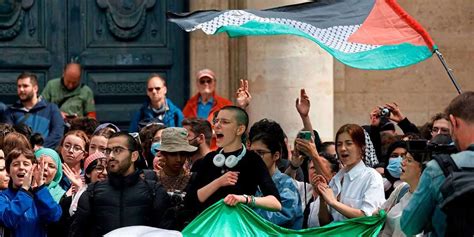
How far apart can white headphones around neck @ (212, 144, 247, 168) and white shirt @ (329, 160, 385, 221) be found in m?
0.89

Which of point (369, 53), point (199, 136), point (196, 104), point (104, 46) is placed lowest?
point (199, 136)

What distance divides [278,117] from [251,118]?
373 millimetres

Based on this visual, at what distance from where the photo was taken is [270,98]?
19.6m

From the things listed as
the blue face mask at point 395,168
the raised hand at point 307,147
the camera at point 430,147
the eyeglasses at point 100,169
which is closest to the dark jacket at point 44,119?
the eyeglasses at point 100,169

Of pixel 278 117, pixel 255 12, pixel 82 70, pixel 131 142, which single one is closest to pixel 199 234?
pixel 131 142

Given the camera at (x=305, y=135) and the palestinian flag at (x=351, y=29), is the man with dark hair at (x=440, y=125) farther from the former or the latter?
the camera at (x=305, y=135)

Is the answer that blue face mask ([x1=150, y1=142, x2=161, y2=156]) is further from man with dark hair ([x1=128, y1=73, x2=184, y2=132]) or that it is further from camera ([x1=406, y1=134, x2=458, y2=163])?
camera ([x1=406, y1=134, x2=458, y2=163])

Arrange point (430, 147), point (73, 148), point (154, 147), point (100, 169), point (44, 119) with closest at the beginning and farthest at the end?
point (430, 147), point (100, 169), point (154, 147), point (73, 148), point (44, 119)

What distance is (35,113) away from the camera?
18.4m

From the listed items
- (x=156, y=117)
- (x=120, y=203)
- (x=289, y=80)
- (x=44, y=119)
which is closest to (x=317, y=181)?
(x=120, y=203)

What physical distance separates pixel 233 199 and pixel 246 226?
221 millimetres

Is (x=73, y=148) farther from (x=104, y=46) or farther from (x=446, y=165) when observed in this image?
(x=446, y=165)

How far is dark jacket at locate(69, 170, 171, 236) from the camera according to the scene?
14055 millimetres

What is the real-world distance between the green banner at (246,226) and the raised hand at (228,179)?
0.49 feet
